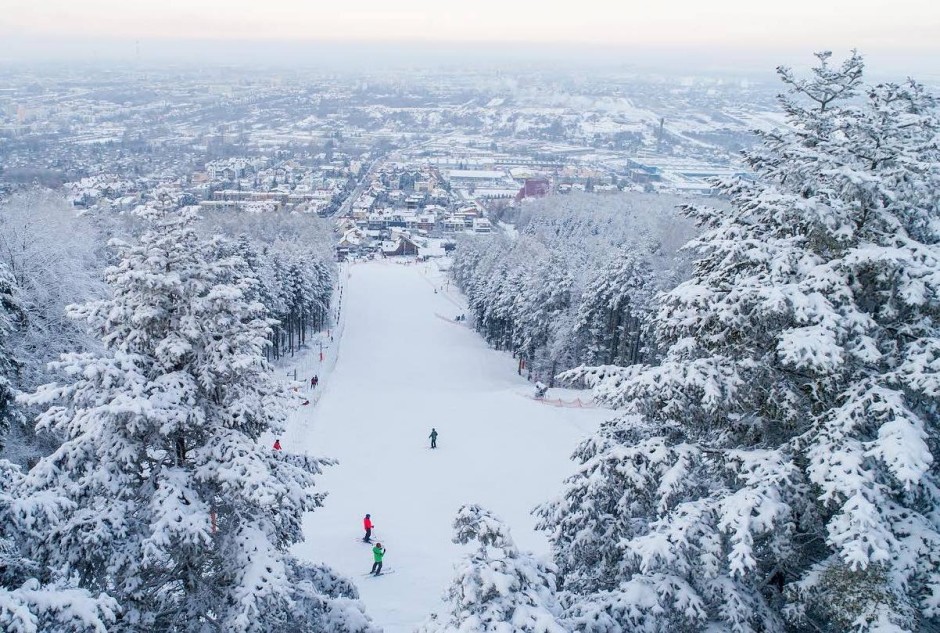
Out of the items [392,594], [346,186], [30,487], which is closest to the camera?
[30,487]

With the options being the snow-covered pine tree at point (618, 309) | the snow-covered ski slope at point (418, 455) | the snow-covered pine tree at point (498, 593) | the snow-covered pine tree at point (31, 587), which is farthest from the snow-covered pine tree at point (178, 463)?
the snow-covered pine tree at point (618, 309)

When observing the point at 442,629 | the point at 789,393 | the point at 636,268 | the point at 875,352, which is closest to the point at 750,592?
the point at 789,393

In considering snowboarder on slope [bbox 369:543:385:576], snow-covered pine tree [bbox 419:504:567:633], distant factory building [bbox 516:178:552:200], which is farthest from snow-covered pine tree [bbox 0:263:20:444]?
distant factory building [bbox 516:178:552:200]

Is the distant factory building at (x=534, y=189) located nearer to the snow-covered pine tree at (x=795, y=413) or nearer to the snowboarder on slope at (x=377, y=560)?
the snowboarder on slope at (x=377, y=560)

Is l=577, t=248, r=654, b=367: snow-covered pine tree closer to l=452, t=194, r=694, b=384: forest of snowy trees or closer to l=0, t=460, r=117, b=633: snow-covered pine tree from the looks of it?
l=452, t=194, r=694, b=384: forest of snowy trees

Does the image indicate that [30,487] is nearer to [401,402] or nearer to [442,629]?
[442,629]

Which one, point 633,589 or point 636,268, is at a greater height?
point 633,589
